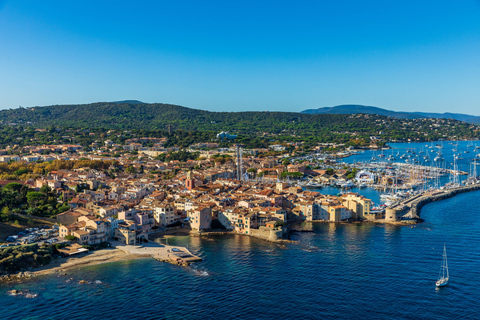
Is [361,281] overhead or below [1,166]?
below

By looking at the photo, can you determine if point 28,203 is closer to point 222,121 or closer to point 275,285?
point 275,285

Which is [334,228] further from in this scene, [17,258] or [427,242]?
[17,258]

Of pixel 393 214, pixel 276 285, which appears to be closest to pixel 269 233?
pixel 276 285

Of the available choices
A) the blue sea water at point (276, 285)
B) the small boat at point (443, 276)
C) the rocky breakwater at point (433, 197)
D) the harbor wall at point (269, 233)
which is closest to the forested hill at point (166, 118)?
the rocky breakwater at point (433, 197)

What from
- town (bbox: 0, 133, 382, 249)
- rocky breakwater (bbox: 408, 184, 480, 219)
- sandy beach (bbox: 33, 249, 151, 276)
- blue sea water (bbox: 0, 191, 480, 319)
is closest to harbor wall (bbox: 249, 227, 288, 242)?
town (bbox: 0, 133, 382, 249)

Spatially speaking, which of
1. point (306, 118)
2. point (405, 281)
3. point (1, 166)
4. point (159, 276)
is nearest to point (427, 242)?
point (405, 281)
